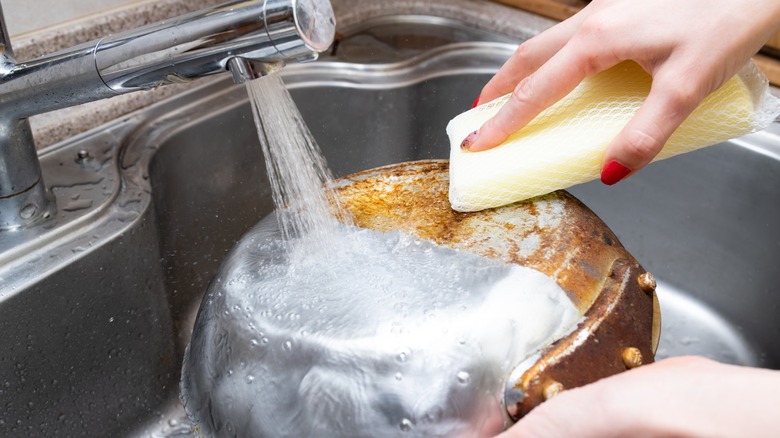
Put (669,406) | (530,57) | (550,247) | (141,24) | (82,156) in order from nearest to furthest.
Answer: (669,406), (550,247), (530,57), (82,156), (141,24)

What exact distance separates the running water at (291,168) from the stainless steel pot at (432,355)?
0.09 feet

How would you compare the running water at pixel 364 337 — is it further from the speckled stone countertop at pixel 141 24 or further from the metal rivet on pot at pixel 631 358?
the speckled stone countertop at pixel 141 24

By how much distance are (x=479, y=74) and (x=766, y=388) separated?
71 centimetres

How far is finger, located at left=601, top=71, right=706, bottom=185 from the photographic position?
474mm

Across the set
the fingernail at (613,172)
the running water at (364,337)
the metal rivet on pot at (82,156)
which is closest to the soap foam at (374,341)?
the running water at (364,337)

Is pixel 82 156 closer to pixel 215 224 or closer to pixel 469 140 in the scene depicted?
pixel 215 224

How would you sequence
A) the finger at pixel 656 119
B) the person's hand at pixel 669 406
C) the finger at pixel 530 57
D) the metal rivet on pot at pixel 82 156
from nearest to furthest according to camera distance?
the person's hand at pixel 669 406 → the finger at pixel 656 119 → the finger at pixel 530 57 → the metal rivet on pot at pixel 82 156

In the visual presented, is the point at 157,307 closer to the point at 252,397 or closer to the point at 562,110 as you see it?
the point at 252,397

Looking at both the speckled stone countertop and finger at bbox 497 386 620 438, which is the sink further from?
finger at bbox 497 386 620 438

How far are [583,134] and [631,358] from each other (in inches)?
6.6

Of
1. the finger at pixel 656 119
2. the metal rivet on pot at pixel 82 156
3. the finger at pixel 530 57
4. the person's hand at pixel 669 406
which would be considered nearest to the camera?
the person's hand at pixel 669 406

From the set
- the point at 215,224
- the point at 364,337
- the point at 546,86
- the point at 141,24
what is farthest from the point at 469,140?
the point at 141,24

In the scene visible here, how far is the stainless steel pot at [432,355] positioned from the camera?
400 millimetres

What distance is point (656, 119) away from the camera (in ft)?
1.56
